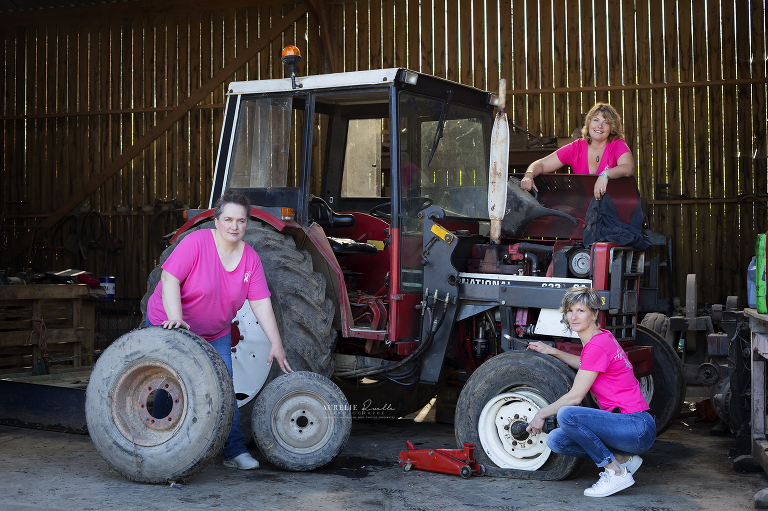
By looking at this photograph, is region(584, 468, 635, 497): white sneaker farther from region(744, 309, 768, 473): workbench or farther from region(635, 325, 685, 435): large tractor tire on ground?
region(635, 325, 685, 435): large tractor tire on ground

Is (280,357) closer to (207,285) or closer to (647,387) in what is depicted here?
(207,285)

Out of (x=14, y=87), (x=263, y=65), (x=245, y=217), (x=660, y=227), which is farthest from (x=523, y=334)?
(x=14, y=87)

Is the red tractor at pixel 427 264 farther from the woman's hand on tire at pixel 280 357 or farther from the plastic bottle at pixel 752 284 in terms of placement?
the plastic bottle at pixel 752 284

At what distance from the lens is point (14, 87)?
1480 centimetres

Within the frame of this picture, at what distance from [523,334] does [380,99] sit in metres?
1.81

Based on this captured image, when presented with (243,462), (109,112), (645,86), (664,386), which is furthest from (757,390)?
(109,112)

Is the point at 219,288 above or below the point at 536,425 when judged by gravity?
above

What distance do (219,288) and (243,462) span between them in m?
1.04

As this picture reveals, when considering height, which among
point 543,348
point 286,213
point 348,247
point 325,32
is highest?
point 325,32

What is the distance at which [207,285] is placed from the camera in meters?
4.43

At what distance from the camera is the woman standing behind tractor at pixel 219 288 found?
4355 millimetres

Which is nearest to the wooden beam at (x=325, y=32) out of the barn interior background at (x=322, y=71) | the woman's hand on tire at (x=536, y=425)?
the barn interior background at (x=322, y=71)

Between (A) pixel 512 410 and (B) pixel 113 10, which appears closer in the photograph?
(A) pixel 512 410

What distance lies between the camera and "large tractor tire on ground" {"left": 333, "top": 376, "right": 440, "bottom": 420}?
612cm
